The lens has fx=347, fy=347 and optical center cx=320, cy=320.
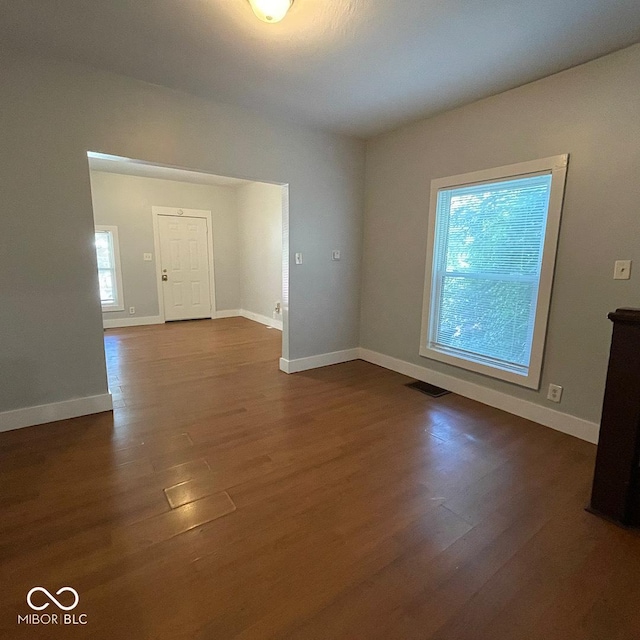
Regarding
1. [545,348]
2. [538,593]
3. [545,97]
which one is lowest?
[538,593]

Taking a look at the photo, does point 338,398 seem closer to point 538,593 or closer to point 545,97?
point 538,593

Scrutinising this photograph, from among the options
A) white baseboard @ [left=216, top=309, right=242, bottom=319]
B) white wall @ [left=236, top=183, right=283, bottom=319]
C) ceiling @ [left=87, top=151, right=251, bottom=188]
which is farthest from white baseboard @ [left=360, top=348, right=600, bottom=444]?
white baseboard @ [left=216, top=309, right=242, bottom=319]

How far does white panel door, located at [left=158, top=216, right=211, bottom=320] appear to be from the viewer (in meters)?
Result: 6.44

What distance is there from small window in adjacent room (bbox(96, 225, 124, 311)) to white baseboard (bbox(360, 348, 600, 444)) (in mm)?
4759

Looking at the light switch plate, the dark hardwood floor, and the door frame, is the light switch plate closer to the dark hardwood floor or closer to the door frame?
the dark hardwood floor

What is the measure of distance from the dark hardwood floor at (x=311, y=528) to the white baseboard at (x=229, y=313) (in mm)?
4250

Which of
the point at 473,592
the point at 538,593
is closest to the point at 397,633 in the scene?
the point at 473,592

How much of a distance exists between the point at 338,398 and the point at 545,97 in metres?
2.86

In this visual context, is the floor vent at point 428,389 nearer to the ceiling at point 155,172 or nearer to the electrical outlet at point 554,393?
the electrical outlet at point 554,393

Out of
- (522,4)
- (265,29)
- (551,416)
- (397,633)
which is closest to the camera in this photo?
(397,633)

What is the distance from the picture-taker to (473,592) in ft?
4.50

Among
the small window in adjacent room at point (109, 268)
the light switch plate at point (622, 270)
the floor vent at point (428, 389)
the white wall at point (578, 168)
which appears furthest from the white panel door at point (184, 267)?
the light switch plate at point (622, 270)

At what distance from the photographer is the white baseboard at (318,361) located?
3912 millimetres

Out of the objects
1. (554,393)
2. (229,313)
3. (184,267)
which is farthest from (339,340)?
(184,267)
